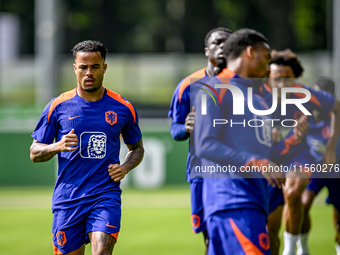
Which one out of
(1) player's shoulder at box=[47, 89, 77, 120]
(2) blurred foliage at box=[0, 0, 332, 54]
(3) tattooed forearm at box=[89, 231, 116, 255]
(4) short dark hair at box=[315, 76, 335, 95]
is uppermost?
(2) blurred foliage at box=[0, 0, 332, 54]

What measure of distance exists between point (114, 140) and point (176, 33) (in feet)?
85.2

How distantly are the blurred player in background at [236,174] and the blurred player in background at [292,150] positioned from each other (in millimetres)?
1768

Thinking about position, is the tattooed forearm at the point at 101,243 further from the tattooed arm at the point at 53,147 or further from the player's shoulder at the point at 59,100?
the player's shoulder at the point at 59,100

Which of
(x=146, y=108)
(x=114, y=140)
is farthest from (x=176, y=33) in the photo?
(x=114, y=140)

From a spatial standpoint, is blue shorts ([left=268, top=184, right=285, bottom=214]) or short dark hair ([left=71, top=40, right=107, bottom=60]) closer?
short dark hair ([left=71, top=40, right=107, bottom=60])

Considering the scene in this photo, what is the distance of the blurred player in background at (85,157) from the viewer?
4.77 metres

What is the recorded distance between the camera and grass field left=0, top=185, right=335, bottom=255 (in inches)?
330

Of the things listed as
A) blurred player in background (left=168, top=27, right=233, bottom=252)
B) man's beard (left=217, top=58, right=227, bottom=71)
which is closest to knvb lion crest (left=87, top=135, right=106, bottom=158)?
blurred player in background (left=168, top=27, right=233, bottom=252)

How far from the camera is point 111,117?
16.5ft

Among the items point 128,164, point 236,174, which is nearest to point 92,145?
point 128,164

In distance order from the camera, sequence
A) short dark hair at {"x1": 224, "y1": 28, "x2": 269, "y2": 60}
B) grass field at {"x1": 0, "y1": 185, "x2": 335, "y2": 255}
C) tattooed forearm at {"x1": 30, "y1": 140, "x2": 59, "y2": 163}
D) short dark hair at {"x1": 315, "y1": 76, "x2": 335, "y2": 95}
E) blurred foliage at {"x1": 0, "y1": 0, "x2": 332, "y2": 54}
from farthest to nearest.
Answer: blurred foliage at {"x1": 0, "y1": 0, "x2": 332, "y2": 54} < grass field at {"x1": 0, "y1": 185, "x2": 335, "y2": 255} < short dark hair at {"x1": 315, "y1": 76, "x2": 335, "y2": 95} < tattooed forearm at {"x1": 30, "y1": 140, "x2": 59, "y2": 163} < short dark hair at {"x1": 224, "y1": 28, "x2": 269, "y2": 60}

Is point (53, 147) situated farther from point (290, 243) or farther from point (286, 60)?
point (290, 243)

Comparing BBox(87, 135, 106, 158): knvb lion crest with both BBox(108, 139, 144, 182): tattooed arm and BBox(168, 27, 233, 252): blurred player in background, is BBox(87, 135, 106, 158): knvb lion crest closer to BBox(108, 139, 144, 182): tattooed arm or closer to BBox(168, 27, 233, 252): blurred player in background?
BBox(108, 139, 144, 182): tattooed arm

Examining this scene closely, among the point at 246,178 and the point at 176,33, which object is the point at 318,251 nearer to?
the point at 246,178
